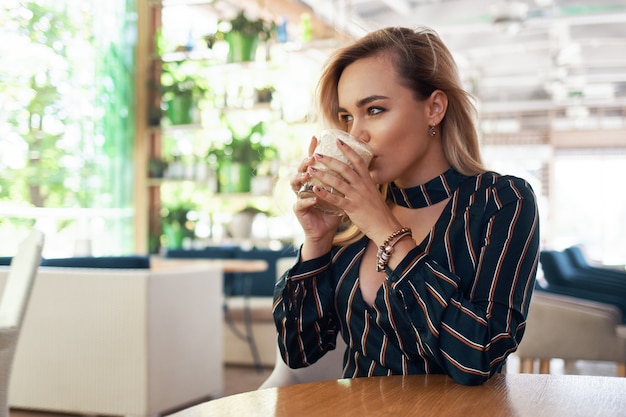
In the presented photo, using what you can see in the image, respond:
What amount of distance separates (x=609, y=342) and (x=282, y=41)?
13.6ft

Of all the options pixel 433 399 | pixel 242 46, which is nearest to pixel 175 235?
pixel 242 46

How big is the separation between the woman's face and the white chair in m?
1.39

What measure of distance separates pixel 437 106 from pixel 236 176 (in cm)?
555

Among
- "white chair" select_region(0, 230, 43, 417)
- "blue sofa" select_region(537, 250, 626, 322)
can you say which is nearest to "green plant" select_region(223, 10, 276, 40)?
"blue sofa" select_region(537, 250, 626, 322)

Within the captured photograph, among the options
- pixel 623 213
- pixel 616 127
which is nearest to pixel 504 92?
pixel 616 127

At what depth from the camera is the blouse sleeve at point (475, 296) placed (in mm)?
1229

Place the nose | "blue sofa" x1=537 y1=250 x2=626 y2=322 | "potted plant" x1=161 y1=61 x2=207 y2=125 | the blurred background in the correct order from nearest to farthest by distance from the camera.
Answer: the nose
the blurred background
"blue sofa" x1=537 y1=250 x2=626 y2=322
"potted plant" x1=161 y1=61 x2=207 y2=125

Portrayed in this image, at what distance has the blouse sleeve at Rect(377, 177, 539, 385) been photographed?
1.23 m

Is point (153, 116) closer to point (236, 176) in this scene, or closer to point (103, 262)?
point (236, 176)

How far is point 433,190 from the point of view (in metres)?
1.53

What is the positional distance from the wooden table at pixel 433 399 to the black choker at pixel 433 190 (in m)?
0.42

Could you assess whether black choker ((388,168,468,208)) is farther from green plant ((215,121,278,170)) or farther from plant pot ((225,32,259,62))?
plant pot ((225,32,259,62))

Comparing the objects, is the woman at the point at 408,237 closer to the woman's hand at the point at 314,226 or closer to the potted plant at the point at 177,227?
the woman's hand at the point at 314,226

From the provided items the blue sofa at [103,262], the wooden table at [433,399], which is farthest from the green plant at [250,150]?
the wooden table at [433,399]
